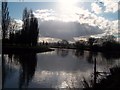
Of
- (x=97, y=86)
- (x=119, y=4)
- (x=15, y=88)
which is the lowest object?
(x=15, y=88)

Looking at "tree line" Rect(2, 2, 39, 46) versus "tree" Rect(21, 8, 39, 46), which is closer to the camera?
"tree line" Rect(2, 2, 39, 46)

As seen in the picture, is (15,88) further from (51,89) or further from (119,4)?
(119,4)

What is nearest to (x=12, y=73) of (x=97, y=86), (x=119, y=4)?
(x=97, y=86)

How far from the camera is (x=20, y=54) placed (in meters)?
14.3

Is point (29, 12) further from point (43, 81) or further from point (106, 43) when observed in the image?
point (43, 81)

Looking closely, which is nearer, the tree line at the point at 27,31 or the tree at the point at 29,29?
the tree line at the point at 27,31

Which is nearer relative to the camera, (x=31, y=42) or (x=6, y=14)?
(x=6, y=14)

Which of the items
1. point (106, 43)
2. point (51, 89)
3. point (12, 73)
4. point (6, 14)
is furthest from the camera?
point (106, 43)

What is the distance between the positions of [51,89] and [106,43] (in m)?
8.90

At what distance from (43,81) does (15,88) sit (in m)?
0.94

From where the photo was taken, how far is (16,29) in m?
16.5

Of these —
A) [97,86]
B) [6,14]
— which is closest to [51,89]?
[97,86]

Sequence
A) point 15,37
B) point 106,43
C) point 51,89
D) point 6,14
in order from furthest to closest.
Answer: point 15,37 < point 106,43 < point 6,14 < point 51,89

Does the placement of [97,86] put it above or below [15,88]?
above
